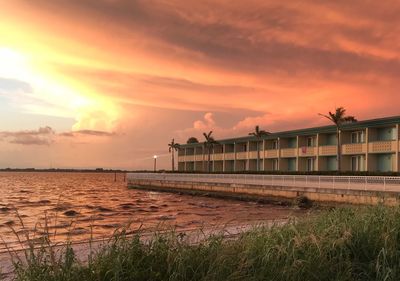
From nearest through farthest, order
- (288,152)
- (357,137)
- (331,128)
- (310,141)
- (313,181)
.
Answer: (313,181)
(357,137)
(331,128)
(310,141)
(288,152)

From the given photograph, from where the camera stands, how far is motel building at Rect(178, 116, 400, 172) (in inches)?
1800

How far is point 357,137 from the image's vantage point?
167ft

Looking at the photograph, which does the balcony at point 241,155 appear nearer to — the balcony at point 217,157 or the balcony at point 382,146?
the balcony at point 217,157

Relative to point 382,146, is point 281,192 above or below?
below

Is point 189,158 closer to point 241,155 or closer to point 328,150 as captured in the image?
point 241,155

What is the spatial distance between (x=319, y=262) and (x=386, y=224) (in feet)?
10.0

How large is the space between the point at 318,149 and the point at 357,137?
17.1 feet

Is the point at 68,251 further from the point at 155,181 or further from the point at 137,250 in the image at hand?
the point at 155,181

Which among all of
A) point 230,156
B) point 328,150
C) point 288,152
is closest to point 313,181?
point 328,150

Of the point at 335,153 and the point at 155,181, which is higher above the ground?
the point at 335,153

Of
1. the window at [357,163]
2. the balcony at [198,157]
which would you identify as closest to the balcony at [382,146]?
the window at [357,163]

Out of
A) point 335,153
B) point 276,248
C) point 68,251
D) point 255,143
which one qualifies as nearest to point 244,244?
point 276,248

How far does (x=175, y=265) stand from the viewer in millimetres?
5695

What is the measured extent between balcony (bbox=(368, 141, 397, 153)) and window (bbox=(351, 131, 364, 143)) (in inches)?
119
